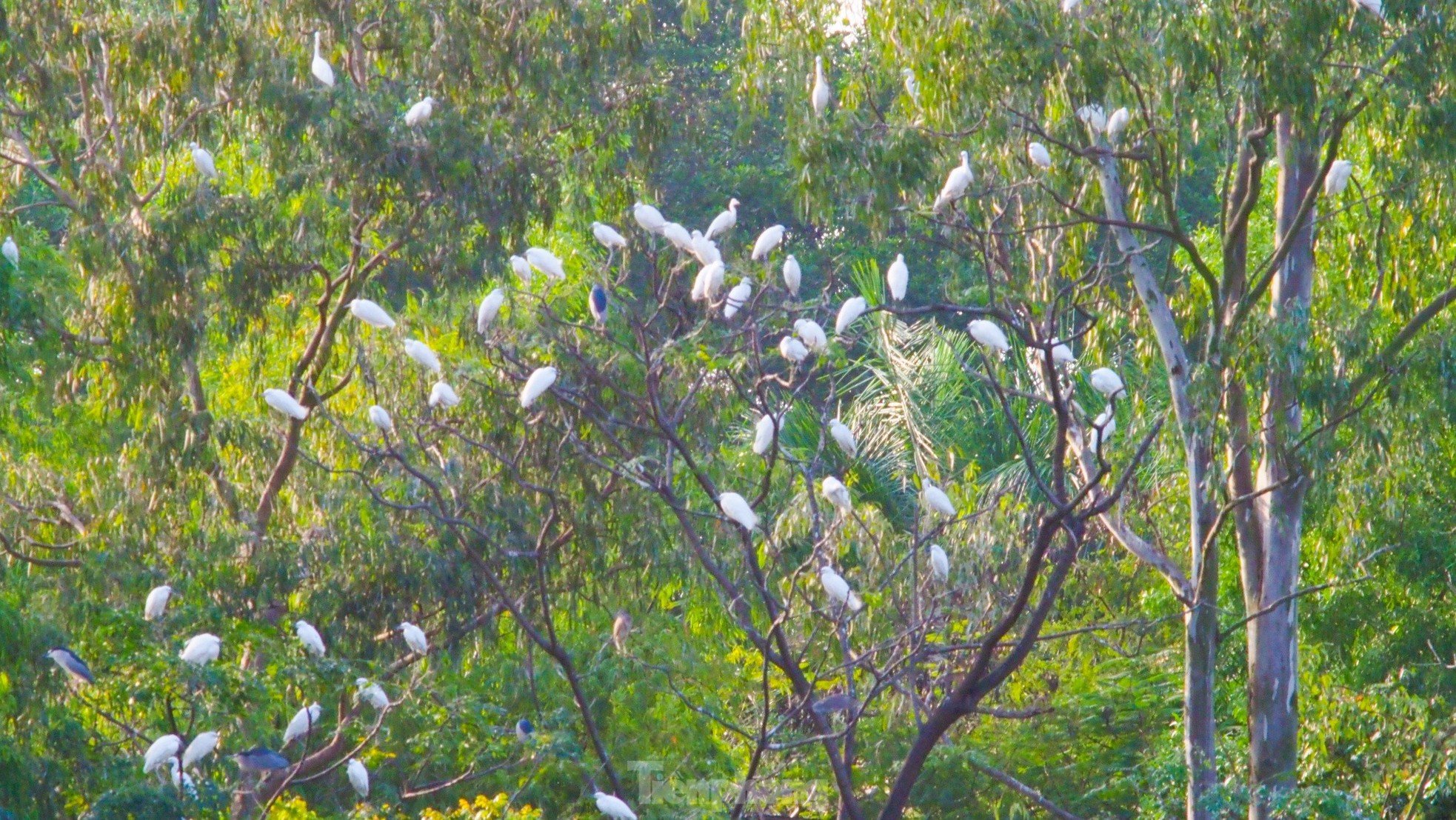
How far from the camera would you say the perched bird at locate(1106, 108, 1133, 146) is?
18.9ft

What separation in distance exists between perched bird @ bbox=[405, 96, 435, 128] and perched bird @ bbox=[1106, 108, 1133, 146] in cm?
256

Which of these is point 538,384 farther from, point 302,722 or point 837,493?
point 302,722

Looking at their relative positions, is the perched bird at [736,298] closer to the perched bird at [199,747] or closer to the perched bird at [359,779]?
the perched bird at [199,747]

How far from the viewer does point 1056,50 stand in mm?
5773

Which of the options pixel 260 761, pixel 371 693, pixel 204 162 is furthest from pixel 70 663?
pixel 204 162

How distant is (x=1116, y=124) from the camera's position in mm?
5777

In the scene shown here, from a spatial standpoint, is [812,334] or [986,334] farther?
[986,334]

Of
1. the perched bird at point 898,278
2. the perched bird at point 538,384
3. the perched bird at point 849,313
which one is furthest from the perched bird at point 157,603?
the perched bird at point 898,278

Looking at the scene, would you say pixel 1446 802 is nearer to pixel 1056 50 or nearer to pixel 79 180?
pixel 1056 50

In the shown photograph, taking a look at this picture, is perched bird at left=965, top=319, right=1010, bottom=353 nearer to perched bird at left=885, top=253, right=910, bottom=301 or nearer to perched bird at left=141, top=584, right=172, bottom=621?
perched bird at left=885, top=253, right=910, bottom=301

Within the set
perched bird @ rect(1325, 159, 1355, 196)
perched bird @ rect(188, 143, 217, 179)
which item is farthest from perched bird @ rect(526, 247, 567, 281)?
perched bird @ rect(1325, 159, 1355, 196)

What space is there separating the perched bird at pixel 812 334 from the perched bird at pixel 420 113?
2.51 m

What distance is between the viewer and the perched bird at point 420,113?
256 inches

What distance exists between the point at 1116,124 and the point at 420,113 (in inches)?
103
